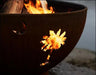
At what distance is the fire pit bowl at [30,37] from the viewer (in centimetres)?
90

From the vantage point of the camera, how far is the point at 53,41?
41.3 inches

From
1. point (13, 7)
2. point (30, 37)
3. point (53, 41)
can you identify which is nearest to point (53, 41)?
point (53, 41)

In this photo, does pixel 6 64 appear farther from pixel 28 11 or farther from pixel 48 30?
pixel 28 11

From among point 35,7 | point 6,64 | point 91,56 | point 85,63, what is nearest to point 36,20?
point 6,64

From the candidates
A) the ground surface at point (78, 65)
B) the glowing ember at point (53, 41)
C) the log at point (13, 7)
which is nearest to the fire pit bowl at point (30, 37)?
the glowing ember at point (53, 41)

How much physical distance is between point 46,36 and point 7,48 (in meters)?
0.21

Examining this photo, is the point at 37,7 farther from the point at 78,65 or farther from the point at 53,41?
the point at 78,65

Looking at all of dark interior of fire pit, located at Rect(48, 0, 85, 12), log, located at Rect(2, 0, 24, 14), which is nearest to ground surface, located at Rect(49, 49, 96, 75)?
dark interior of fire pit, located at Rect(48, 0, 85, 12)

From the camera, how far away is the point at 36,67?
1.09 m

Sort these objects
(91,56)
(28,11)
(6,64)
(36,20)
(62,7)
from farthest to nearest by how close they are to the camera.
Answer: (91,56), (62,7), (28,11), (6,64), (36,20)

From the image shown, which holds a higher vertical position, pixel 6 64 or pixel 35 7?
pixel 35 7

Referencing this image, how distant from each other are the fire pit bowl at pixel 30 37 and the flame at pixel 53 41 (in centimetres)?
2

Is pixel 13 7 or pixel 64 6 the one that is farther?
pixel 64 6

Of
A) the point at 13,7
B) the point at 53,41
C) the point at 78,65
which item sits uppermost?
the point at 13,7
